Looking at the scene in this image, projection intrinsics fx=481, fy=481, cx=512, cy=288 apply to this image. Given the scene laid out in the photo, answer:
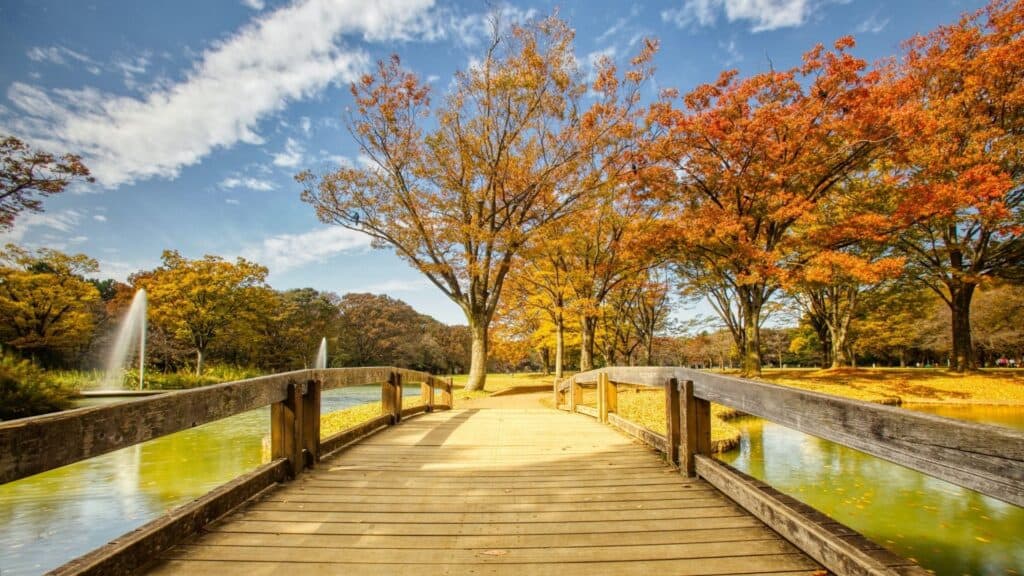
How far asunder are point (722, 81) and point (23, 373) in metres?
22.4

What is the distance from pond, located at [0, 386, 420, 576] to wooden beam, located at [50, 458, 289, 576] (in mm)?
2875

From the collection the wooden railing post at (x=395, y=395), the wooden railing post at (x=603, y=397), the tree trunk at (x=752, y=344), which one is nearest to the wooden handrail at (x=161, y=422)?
the wooden railing post at (x=395, y=395)

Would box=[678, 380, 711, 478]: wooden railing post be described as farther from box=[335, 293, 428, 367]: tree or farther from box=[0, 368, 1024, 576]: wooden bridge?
box=[335, 293, 428, 367]: tree

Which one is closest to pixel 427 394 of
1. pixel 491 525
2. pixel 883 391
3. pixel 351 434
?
pixel 351 434

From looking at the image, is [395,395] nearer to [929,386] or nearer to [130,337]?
[929,386]

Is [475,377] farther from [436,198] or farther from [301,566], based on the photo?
[301,566]

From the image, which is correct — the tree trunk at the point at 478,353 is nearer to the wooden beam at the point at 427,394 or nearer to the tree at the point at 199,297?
the wooden beam at the point at 427,394

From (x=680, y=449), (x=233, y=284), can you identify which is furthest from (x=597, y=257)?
(x=233, y=284)

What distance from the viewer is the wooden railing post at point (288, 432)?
3.54m

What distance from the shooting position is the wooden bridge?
1712mm

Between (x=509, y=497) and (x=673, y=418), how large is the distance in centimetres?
149

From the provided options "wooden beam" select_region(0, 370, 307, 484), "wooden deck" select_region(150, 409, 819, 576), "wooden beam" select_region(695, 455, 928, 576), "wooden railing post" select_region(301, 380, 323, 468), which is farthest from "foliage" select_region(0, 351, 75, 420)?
"wooden beam" select_region(695, 455, 928, 576)

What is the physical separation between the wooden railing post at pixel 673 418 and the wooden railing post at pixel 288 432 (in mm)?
2870

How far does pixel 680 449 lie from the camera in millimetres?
3787
